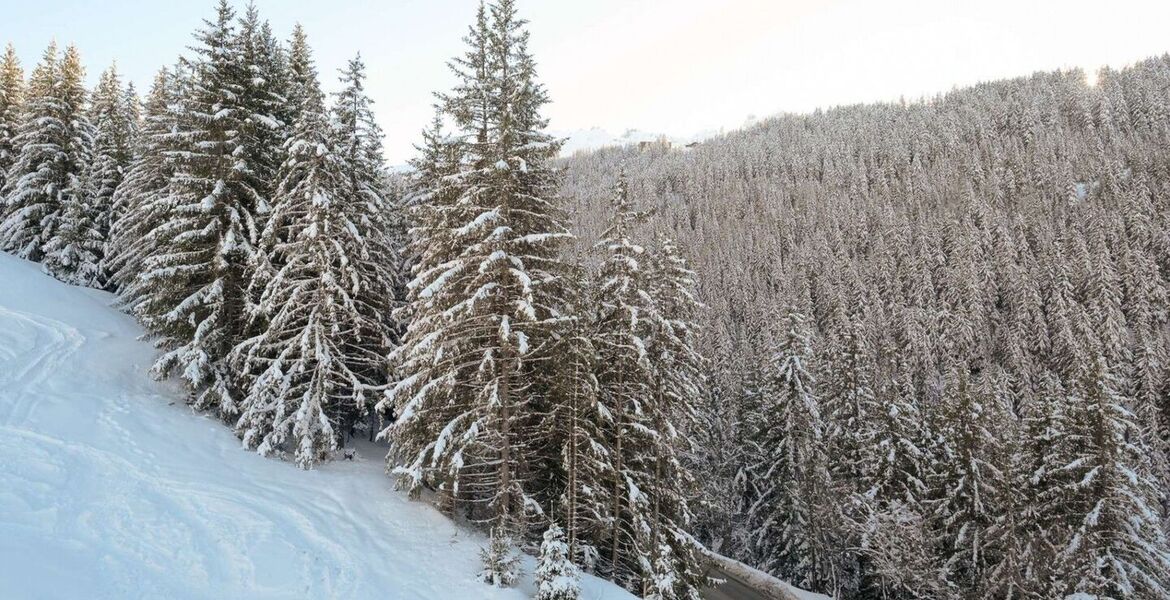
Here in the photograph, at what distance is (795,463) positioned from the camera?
34.3m

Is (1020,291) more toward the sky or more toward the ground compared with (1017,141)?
more toward the ground

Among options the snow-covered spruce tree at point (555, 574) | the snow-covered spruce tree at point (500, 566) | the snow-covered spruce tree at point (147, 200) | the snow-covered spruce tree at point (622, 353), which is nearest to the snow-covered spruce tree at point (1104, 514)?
the snow-covered spruce tree at point (622, 353)

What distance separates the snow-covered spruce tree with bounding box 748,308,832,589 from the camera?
111ft

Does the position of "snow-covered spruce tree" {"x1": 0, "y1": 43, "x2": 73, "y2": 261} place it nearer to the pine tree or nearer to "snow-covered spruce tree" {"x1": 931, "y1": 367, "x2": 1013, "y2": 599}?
the pine tree

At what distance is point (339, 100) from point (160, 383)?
13.1m

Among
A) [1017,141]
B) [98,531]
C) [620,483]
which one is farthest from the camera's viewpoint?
[1017,141]

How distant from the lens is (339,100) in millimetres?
24594

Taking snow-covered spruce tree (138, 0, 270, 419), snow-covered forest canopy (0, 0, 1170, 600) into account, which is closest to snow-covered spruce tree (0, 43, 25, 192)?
snow-covered forest canopy (0, 0, 1170, 600)

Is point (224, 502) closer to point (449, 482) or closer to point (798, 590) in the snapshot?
point (449, 482)

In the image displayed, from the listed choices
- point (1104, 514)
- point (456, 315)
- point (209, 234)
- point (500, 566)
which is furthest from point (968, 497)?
point (209, 234)

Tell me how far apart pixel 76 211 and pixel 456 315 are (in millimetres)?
29825

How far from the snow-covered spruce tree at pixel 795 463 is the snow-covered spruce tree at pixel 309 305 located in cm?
2364

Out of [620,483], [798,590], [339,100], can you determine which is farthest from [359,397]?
[798,590]

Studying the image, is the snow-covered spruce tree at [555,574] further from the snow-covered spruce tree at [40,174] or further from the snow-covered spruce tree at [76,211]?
the snow-covered spruce tree at [40,174]
